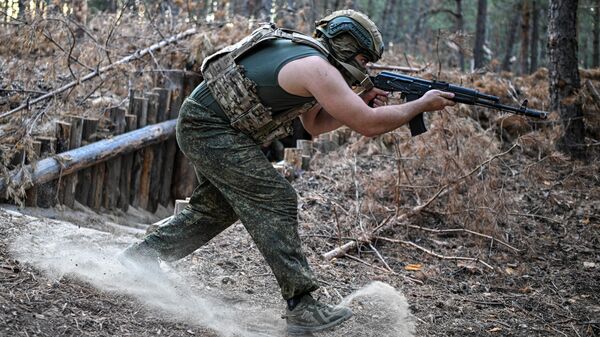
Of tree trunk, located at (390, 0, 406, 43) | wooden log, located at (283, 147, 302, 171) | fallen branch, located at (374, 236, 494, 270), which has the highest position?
tree trunk, located at (390, 0, 406, 43)

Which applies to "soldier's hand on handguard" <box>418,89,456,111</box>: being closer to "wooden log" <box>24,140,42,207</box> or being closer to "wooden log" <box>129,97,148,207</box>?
"wooden log" <box>24,140,42,207</box>

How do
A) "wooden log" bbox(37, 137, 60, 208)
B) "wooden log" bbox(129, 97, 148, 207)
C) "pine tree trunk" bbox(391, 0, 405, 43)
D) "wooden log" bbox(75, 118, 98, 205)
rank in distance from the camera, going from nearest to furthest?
"wooden log" bbox(37, 137, 60, 208) → "wooden log" bbox(75, 118, 98, 205) → "wooden log" bbox(129, 97, 148, 207) → "pine tree trunk" bbox(391, 0, 405, 43)

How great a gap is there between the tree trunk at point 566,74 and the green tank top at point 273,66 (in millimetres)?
5737

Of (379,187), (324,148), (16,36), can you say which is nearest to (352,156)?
(324,148)

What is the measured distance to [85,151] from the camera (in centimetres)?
722

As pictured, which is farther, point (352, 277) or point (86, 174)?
point (86, 174)

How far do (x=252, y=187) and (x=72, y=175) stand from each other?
3.86 meters

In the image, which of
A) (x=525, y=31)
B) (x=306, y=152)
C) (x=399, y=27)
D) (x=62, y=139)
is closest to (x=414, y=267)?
(x=306, y=152)

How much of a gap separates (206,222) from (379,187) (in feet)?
10.4

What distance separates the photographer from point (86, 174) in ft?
24.5

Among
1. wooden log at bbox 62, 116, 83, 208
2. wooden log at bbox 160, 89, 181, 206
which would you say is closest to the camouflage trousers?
wooden log at bbox 62, 116, 83, 208

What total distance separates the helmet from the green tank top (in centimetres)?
23

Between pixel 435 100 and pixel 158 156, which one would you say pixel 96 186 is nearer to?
pixel 158 156

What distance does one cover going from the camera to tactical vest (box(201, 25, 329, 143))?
3941 millimetres
